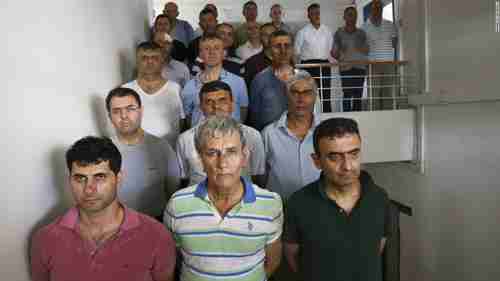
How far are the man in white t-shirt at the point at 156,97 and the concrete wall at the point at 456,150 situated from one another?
2.49m

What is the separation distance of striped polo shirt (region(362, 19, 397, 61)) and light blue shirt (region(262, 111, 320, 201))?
8.99ft

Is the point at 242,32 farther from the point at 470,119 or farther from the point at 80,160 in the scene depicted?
the point at 80,160

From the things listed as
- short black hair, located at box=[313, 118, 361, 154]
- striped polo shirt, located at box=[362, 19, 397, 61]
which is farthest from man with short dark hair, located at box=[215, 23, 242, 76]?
Answer: short black hair, located at box=[313, 118, 361, 154]

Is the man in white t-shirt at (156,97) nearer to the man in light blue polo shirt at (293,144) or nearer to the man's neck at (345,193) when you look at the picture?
the man in light blue polo shirt at (293,144)

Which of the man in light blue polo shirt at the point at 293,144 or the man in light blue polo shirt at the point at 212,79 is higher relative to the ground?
the man in light blue polo shirt at the point at 212,79

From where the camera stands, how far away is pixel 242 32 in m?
4.21

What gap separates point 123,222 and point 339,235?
0.81 meters

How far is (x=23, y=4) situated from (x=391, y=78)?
13.4 ft

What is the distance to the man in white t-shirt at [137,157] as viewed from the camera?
193 centimetres

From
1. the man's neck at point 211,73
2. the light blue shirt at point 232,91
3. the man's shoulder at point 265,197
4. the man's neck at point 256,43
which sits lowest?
the man's shoulder at point 265,197

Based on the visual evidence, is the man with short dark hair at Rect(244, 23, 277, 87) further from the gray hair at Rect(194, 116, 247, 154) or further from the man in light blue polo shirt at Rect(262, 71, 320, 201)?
the gray hair at Rect(194, 116, 247, 154)

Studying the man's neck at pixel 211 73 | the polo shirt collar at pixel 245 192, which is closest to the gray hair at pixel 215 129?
the polo shirt collar at pixel 245 192

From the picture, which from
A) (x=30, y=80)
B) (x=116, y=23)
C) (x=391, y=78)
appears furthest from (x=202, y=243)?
(x=391, y=78)

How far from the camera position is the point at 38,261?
1.32 metres
